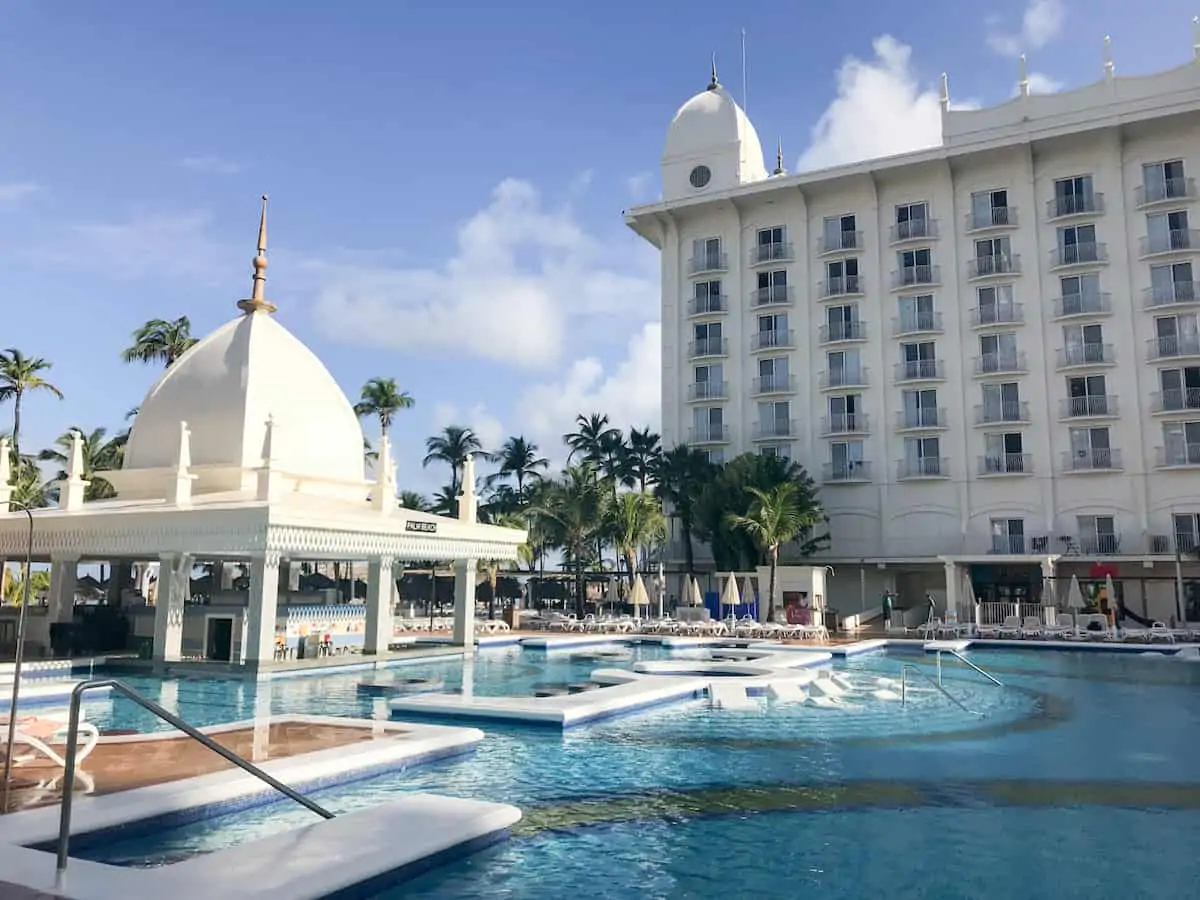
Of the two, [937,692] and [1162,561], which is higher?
[1162,561]

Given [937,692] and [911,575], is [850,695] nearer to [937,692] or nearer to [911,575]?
[937,692]

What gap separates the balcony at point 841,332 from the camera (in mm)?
43969

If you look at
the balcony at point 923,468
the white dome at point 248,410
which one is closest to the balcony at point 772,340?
the balcony at point 923,468

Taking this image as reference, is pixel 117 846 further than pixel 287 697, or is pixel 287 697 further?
pixel 287 697

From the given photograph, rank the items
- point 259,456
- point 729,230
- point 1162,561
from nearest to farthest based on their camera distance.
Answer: point 259,456 < point 1162,561 < point 729,230

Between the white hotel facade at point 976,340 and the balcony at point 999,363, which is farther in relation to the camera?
the balcony at point 999,363

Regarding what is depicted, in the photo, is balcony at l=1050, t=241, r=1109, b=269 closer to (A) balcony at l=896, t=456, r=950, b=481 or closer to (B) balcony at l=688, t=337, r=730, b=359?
(A) balcony at l=896, t=456, r=950, b=481

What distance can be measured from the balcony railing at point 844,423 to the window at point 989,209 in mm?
10306

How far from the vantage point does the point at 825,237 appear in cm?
4559

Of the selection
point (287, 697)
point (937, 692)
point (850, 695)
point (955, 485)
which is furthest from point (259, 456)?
point (955, 485)

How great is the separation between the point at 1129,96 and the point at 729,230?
1850 centimetres

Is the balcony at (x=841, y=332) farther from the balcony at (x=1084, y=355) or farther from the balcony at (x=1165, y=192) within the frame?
the balcony at (x=1165, y=192)

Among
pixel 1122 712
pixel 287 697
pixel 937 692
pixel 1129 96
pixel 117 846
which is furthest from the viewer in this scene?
pixel 1129 96

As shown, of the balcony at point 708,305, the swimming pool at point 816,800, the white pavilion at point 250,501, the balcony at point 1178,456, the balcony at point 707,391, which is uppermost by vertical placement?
the balcony at point 708,305
